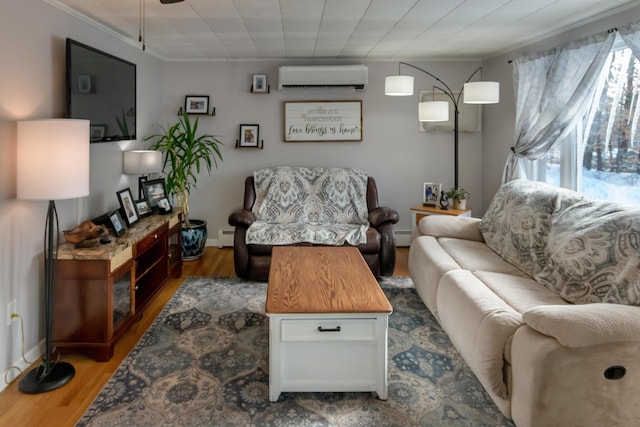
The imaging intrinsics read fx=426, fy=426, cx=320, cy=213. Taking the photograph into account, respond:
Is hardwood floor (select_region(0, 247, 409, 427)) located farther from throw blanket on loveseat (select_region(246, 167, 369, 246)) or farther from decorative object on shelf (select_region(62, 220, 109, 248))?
throw blanket on loveseat (select_region(246, 167, 369, 246))

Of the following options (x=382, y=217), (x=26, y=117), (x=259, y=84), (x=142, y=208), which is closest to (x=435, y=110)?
(x=382, y=217)

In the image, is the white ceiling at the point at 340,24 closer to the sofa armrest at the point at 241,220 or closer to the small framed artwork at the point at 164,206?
the small framed artwork at the point at 164,206

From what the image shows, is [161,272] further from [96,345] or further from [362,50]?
[362,50]

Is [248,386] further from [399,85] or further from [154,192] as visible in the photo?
[399,85]

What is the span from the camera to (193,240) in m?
4.48

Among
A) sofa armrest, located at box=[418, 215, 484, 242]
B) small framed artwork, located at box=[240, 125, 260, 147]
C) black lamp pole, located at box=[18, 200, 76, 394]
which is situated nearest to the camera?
black lamp pole, located at box=[18, 200, 76, 394]

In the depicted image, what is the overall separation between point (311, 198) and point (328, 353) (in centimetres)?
257

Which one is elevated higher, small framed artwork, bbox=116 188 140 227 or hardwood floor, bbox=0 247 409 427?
small framed artwork, bbox=116 188 140 227

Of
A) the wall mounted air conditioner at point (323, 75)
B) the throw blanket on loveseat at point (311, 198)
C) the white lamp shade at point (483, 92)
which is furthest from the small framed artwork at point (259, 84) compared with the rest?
the white lamp shade at point (483, 92)

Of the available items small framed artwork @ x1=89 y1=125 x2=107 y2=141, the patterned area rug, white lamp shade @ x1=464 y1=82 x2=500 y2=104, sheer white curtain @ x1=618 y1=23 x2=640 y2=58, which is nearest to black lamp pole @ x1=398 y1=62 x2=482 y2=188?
white lamp shade @ x1=464 y1=82 x2=500 y2=104

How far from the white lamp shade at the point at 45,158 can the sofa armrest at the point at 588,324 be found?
231cm

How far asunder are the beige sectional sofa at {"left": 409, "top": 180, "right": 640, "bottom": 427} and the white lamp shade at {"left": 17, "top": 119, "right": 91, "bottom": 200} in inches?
86.1

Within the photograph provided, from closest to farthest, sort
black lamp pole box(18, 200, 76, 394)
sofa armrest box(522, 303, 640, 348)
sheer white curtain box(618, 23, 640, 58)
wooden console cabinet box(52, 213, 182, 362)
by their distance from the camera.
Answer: sofa armrest box(522, 303, 640, 348) < black lamp pole box(18, 200, 76, 394) < wooden console cabinet box(52, 213, 182, 362) < sheer white curtain box(618, 23, 640, 58)

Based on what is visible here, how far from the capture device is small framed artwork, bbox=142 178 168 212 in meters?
3.82
